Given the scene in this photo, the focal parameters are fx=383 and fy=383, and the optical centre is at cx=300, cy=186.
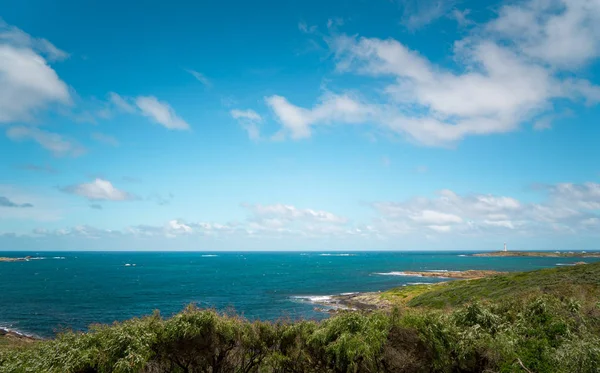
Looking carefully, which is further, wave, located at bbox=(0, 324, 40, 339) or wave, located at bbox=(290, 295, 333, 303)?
wave, located at bbox=(290, 295, 333, 303)

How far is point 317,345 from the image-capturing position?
2402 cm

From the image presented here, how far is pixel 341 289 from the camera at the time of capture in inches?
4596

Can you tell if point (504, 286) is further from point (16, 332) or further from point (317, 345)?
point (16, 332)

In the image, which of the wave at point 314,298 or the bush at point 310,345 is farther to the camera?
the wave at point 314,298

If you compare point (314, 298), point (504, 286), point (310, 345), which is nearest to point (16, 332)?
point (310, 345)

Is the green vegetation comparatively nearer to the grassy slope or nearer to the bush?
the bush

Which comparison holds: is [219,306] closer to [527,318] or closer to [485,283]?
[485,283]

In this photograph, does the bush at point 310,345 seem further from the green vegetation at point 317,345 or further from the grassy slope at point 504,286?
the grassy slope at point 504,286

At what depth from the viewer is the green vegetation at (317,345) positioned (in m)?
19.7

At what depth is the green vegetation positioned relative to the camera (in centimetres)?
1969

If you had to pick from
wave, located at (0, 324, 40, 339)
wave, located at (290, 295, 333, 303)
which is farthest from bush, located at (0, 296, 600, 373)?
wave, located at (290, 295, 333, 303)

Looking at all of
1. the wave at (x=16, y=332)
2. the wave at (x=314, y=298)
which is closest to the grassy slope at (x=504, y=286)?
the wave at (x=314, y=298)

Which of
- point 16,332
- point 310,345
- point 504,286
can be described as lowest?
point 16,332

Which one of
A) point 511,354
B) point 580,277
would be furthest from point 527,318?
point 580,277
